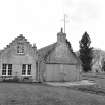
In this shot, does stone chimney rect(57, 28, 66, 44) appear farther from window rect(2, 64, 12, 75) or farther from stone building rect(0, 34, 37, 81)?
window rect(2, 64, 12, 75)

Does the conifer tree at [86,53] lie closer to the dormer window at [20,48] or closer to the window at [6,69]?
the dormer window at [20,48]

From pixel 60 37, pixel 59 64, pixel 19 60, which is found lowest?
pixel 59 64

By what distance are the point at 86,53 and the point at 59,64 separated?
35752mm

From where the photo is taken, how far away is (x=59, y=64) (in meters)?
27.6

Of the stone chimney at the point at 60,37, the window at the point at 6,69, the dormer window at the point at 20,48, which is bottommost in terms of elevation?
the window at the point at 6,69

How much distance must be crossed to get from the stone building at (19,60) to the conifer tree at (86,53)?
3593 centimetres

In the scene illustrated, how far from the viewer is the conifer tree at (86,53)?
59.6 metres

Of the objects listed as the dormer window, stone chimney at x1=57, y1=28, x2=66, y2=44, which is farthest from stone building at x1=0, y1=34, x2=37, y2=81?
stone chimney at x1=57, y1=28, x2=66, y2=44

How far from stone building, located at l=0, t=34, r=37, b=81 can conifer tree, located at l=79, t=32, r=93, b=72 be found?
35.9 m

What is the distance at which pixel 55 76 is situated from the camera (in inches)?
1072

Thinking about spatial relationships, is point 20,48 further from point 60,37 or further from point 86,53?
point 86,53

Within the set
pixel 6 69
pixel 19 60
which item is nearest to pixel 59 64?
pixel 19 60

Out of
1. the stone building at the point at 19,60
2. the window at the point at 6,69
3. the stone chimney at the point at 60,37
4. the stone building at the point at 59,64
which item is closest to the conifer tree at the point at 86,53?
the stone building at the point at 59,64

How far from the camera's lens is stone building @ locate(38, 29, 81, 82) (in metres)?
26.6
